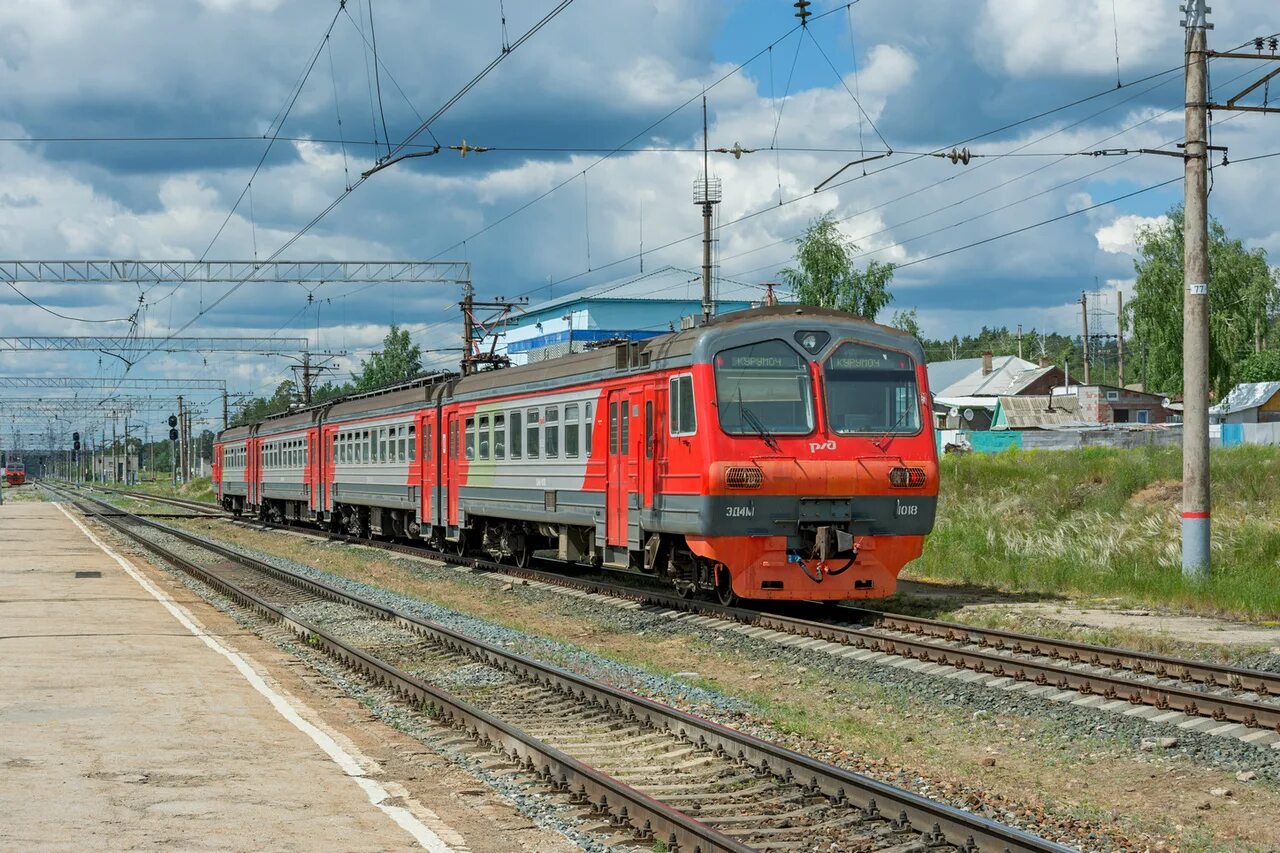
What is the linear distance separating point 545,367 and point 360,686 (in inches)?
358

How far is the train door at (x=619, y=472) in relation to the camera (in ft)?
58.3

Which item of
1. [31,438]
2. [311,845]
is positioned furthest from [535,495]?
[31,438]

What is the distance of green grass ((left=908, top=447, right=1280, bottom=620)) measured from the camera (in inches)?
688

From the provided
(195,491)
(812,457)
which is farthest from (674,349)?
(195,491)

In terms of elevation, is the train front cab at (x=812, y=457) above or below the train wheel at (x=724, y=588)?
above

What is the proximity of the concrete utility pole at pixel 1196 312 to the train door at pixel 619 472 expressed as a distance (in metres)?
7.05

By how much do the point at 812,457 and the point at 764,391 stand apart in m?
0.94

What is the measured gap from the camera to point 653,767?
8.99 m

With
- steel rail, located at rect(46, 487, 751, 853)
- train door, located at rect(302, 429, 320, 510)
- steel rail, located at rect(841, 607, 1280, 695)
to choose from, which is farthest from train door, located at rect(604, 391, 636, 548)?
train door, located at rect(302, 429, 320, 510)

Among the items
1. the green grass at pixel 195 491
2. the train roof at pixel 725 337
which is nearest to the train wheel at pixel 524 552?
the train roof at pixel 725 337

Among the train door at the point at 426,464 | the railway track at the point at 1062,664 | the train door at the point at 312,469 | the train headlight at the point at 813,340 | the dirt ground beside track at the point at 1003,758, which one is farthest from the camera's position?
the train door at the point at 312,469

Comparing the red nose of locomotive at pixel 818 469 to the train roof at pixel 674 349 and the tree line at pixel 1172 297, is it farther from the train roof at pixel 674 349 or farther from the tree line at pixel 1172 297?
the tree line at pixel 1172 297

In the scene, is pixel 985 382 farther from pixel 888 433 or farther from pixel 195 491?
pixel 888 433

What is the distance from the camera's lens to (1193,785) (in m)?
8.38
